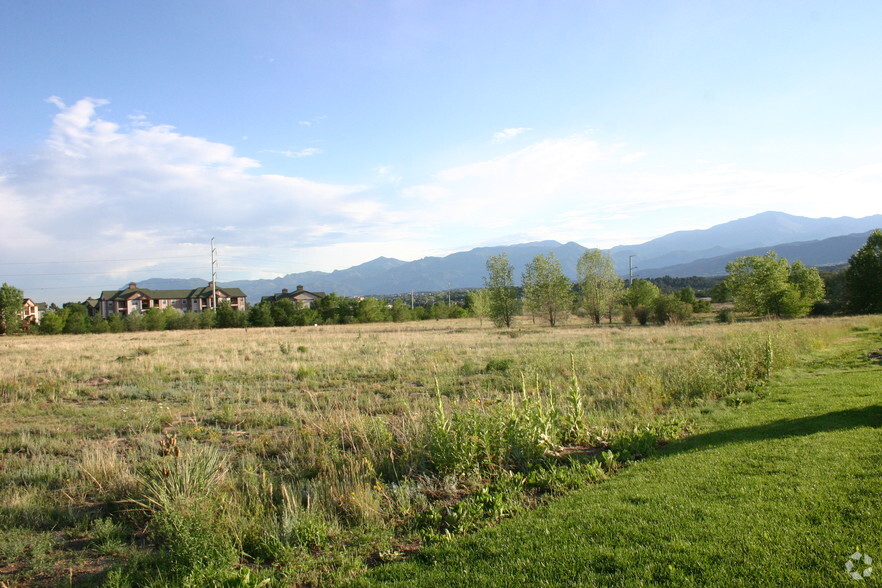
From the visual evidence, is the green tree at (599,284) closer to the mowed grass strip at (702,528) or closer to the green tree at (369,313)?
the green tree at (369,313)

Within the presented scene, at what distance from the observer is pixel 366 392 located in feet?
43.4

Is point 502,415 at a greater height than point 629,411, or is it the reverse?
point 502,415

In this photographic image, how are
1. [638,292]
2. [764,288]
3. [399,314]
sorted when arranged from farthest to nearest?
[399,314] → [638,292] → [764,288]

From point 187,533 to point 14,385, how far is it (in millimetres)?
14918

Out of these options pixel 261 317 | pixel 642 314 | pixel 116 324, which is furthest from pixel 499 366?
pixel 116 324

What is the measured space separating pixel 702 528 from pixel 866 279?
213 feet

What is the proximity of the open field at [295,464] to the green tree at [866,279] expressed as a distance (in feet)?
170

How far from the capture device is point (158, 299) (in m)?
111

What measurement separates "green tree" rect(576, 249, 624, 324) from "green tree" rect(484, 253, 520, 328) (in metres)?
9.08

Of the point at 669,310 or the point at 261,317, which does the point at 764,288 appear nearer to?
the point at 669,310

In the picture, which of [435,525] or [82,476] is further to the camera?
[82,476]

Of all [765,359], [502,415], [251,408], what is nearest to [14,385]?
[251,408]

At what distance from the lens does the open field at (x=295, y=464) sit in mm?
4688

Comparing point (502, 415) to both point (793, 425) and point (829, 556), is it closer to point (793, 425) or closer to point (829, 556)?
point (829, 556)
